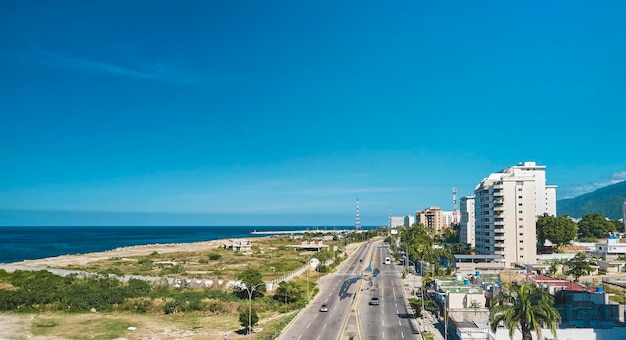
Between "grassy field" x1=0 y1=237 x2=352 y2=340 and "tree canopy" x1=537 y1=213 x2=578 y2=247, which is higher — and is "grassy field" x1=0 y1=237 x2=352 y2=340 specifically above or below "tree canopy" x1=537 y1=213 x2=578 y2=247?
below

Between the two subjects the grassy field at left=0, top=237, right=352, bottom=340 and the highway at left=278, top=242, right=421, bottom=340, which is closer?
the highway at left=278, top=242, right=421, bottom=340

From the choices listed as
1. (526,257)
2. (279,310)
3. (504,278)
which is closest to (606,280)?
(504,278)

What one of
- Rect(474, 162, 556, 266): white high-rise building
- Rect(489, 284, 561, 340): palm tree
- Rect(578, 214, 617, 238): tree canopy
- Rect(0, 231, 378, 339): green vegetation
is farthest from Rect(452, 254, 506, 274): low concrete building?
Rect(578, 214, 617, 238): tree canopy

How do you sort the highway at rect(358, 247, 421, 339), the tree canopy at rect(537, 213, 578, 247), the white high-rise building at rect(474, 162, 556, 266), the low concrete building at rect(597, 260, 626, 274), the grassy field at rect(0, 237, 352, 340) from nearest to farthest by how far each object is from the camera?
the highway at rect(358, 247, 421, 339) < the grassy field at rect(0, 237, 352, 340) < the low concrete building at rect(597, 260, 626, 274) < the white high-rise building at rect(474, 162, 556, 266) < the tree canopy at rect(537, 213, 578, 247)

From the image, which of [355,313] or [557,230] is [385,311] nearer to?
[355,313]

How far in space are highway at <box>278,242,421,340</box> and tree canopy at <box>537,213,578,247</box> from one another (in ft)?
200

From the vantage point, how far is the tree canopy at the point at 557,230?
455 ft

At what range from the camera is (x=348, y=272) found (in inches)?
4648

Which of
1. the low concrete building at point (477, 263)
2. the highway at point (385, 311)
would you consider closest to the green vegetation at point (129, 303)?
the highway at point (385, 311)

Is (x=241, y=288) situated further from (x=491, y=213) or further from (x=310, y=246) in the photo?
(x=310, y=246)

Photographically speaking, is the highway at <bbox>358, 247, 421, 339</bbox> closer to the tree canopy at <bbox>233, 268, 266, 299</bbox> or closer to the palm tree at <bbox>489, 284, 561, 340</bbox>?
the tree canopy at <bbox>233, 268, 266, 299</bbox>

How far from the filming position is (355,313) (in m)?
65.8

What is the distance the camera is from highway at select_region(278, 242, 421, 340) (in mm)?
54094

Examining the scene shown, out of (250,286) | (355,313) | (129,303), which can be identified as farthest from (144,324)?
(355,313)
